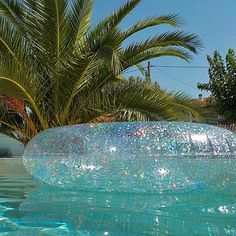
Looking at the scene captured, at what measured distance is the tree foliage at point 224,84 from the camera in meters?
16.8

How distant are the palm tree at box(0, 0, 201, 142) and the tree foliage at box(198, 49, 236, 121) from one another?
8.37m

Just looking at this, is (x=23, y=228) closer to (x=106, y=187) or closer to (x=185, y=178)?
(x=106, y=187)

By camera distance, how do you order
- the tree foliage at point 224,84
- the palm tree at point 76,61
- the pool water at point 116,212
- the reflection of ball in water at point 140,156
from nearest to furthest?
the pool water at point 116,212, the reflection of ball in water at point 140,156, the palm tree at point 76,61, the tree foliage at point 224,84

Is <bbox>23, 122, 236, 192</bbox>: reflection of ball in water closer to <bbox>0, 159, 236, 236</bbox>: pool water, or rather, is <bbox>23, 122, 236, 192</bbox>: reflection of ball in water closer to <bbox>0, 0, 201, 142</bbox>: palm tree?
<bbox>0, 159, 236, 236</bbox>: pool water


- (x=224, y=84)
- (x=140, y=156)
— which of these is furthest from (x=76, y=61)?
(x=224, y=84)

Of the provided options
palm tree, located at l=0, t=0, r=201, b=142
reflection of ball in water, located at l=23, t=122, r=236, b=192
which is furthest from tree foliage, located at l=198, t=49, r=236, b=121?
reflection of ball in water, located at l=23, t=122, r=236, b=192

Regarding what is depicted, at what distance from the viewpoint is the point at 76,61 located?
7789 mm

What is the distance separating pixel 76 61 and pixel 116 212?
478 cm

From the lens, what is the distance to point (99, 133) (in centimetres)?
492

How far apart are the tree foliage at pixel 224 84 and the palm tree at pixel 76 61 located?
8370 millimetres

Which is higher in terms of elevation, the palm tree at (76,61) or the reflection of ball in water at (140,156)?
the palm tree at (76,61)

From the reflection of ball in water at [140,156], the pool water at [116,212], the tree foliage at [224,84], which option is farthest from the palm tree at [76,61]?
the tree foliage at [224,84]

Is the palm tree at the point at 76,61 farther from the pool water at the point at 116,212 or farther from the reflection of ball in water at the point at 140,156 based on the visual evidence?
the pool water at the point at 116,212

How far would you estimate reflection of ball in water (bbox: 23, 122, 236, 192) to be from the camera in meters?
4.60
